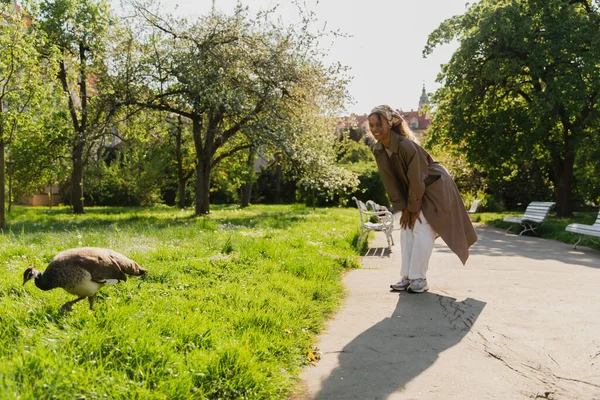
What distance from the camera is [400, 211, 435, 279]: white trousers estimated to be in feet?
18.0

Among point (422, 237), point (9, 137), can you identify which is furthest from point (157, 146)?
point (422, 237)

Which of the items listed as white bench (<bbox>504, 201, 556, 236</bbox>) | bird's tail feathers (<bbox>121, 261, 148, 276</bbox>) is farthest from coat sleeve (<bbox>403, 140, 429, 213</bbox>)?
white bench (<bbox>504, 201, 556, 236</bbox>)

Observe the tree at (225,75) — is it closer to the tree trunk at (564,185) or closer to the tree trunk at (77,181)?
the tree trunk at (77,181)

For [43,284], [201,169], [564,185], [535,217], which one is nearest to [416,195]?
[43,284]

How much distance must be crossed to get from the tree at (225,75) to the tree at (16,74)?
15.3ft

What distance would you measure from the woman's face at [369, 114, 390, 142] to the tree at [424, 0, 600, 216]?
13682mm

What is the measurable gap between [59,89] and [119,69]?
8.34 ft

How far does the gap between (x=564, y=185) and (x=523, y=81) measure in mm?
4545

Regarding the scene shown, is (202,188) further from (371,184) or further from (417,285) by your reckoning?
(417,285)

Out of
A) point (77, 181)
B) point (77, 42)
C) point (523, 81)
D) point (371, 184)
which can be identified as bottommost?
point (77, 181)

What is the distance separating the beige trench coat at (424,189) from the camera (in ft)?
17.4

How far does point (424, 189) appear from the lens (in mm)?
5344

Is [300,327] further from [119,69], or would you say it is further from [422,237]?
[119,69]

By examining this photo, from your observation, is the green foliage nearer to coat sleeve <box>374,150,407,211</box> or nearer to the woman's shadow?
coat sleeve <box>374,150,407,211</box>
